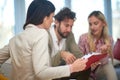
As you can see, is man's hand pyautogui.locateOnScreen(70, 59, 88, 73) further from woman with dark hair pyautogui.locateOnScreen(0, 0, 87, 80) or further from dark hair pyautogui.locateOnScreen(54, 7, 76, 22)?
dark hair pyautogui.locateOnScreen(54, 7, 76, 22)

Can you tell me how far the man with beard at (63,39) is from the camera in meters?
2.00

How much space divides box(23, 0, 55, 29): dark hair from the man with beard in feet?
1.91

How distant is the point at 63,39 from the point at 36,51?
0.89 m

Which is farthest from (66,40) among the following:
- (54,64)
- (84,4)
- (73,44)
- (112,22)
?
(112,22)

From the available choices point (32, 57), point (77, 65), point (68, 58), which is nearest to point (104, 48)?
point (68, 58)

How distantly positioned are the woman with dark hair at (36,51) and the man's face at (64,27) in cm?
65

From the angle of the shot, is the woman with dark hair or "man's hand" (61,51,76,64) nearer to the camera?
the woman with dark hair

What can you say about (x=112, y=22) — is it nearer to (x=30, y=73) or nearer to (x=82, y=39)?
(x=82, y=39)

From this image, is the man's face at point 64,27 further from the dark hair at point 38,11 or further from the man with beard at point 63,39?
the dark hair at point 38,11

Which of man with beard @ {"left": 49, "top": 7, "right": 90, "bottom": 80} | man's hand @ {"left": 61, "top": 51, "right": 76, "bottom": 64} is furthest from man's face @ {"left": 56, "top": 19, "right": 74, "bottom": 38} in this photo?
man's hand @ {"left": 61, "top": 51, "right": 76, "bottom": 64}

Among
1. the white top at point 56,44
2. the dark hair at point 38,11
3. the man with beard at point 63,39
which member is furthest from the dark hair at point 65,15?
the dark hair at point 38,11

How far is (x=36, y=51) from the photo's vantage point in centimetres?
131

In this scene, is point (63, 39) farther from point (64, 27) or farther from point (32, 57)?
point (32, 57)

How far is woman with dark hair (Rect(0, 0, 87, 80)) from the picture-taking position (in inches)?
50.8
